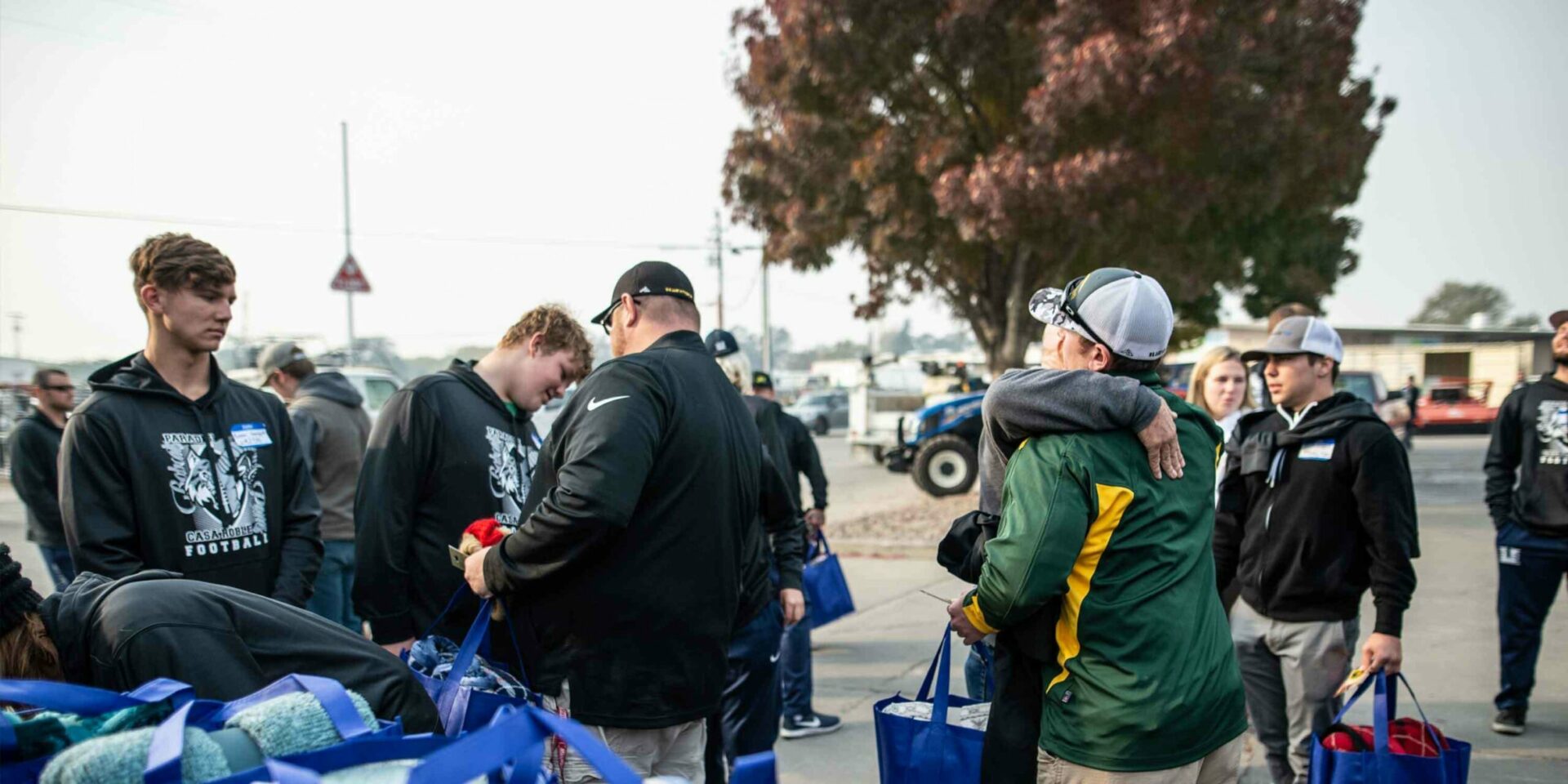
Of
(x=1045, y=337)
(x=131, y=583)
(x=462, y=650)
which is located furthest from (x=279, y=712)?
(x=1045, y=337)

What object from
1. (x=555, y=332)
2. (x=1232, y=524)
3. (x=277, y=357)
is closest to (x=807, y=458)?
(x=1232, y=524)

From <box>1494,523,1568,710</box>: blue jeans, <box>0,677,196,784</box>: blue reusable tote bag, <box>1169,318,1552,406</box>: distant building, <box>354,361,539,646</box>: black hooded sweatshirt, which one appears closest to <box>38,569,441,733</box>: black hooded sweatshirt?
<box>0,677,196,784</box>: blue reusable tote bag

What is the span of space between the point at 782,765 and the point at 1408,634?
179 inches

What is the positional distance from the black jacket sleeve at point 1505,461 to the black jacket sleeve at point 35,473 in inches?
290

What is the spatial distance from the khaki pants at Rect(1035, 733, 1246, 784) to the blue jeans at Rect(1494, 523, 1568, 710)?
3544 millimetres

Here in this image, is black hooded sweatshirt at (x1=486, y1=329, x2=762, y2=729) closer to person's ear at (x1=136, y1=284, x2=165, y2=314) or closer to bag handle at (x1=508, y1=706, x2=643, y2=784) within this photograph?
bag handle at (x1=508, y1=706, x2=643, y2=784)

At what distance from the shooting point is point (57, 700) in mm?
1422

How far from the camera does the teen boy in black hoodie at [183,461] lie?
285 centimetres

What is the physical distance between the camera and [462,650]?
233 cm

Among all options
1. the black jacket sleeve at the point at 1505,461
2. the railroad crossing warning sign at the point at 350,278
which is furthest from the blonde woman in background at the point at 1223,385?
the railroad crossing warning sign at the point at 350,278

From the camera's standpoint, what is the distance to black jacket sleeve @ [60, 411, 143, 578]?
2.80 meters

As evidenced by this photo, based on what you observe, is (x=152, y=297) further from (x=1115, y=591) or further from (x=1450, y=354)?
(x=1450, y=354)

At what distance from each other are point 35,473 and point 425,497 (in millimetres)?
3571

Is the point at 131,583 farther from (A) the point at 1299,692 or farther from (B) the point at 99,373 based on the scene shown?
(A) the point at 1299,692
